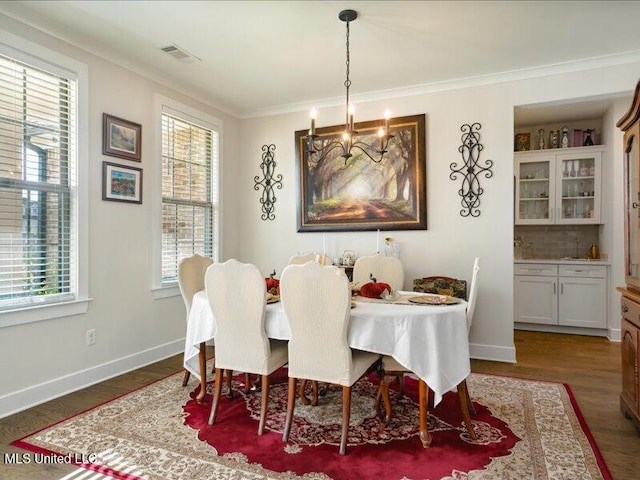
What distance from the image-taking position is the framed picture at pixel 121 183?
11.1 feet

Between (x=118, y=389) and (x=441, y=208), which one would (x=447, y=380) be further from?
(x=118, y=389)

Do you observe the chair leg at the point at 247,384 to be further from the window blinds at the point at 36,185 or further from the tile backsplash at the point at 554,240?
the tile backsplash at the point at 554,240

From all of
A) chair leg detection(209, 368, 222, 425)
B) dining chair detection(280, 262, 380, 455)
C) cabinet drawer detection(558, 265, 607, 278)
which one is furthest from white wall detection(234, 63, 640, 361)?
chair leg detection(209, 368, 222, 425)

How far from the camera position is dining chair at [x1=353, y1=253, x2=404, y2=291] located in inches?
140

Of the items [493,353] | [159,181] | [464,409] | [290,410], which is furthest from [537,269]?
[159,181]

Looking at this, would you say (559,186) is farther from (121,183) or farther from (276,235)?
(121,183)

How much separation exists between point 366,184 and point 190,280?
2.19 meters

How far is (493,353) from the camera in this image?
3945mm

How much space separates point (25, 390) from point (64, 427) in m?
0.58

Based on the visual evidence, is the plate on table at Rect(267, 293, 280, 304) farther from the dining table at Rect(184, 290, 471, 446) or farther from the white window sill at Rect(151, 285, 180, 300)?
the white window sill at Rect(151, 285, 180, 300)

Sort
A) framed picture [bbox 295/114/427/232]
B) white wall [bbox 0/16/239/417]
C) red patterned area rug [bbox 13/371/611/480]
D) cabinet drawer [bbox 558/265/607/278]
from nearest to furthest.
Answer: red patterned area rug [bbox 13/371/611/480], white wall [bbox 0/16/239/417], framed picture [bbox 295/114/427/232], cabinet drawer [bbox 558/265/607/278]

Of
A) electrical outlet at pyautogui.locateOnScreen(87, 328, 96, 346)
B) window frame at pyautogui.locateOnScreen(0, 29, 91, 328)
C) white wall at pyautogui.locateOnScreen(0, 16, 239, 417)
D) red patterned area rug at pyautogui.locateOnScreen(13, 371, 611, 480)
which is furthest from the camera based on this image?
electrical outlet at pyautogui.locateOnScreen(87, 328, 96, 346)

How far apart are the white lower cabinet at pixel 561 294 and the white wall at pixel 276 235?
0.64 ft

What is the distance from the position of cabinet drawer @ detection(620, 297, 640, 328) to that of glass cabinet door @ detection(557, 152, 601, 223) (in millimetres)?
2825
